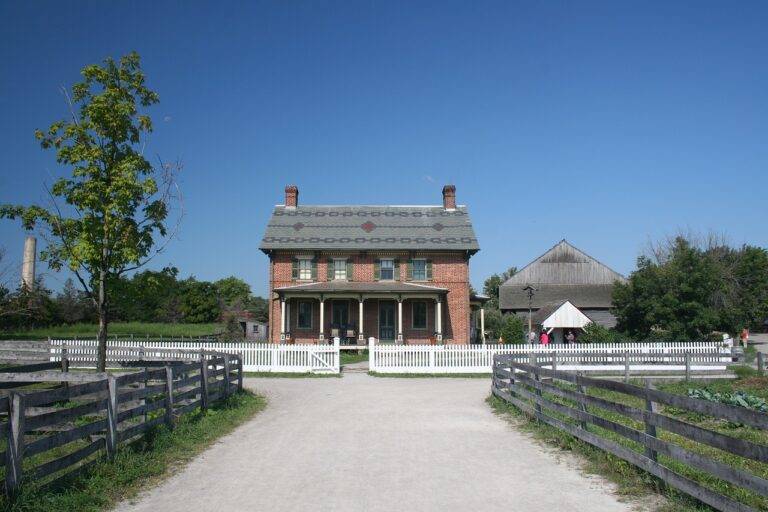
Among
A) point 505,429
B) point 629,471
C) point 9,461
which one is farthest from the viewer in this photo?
point 505,429

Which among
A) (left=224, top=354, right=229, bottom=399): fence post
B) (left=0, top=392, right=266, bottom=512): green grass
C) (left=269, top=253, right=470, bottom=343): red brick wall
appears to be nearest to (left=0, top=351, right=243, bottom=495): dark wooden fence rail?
→ (left=0, top=392, right=266, bottom=512): green grass

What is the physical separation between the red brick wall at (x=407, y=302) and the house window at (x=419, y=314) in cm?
22

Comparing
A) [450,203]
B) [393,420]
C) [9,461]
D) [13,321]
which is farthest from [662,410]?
[13,321]

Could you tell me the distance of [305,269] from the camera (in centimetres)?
3669

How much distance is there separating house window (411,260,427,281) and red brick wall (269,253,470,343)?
1.52 ft

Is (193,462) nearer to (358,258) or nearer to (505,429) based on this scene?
(505,429)

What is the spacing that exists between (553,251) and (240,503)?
50607mm

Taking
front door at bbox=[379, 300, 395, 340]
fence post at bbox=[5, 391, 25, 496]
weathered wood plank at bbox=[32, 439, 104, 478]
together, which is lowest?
weathered wood plank at bbox=[32, 439, 104, 478]

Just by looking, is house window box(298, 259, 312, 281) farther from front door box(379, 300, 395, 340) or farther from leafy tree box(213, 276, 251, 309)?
leafy tree box(213, 276, 251, 309)

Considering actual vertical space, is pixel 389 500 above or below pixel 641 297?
below

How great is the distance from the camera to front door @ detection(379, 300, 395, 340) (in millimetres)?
36219

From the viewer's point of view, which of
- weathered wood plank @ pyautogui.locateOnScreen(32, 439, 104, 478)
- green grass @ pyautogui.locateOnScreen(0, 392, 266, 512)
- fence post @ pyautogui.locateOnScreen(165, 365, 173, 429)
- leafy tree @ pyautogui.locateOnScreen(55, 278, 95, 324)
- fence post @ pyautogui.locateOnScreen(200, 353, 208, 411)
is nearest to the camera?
green grass @ pyautogui.locateOnScreen(0, 392, 266, 512)

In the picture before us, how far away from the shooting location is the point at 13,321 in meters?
50.5

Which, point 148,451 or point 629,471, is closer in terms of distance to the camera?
point 629,471
